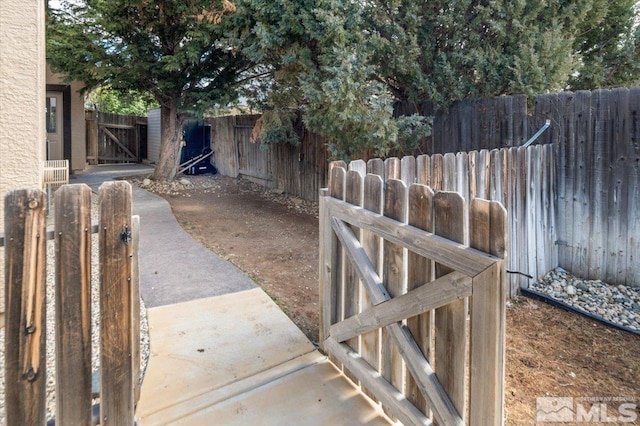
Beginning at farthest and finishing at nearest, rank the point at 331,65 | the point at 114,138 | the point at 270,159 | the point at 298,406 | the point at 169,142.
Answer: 1. the point at 114,138
2. the point at 169,142
3. the point at 270,159
4. the point at 331,65
5. the point at 298,406

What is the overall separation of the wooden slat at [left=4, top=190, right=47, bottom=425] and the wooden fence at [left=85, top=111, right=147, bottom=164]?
59.1 feet

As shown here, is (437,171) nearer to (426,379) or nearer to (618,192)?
(426,379)

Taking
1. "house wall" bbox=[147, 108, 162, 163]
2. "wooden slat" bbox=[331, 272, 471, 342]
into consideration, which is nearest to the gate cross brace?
"wooden slat" bbox=[331, 272, 471, 342]

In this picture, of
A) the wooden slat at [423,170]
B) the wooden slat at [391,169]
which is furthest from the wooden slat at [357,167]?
the wooden slat at [423,170]

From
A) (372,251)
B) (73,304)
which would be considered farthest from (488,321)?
(73,304)

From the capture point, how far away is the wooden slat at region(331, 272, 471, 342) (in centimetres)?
184

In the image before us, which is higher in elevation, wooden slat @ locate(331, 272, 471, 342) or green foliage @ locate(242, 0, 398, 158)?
green foliage @ locate(242, 0, 398, 158)

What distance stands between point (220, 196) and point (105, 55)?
421 centimetres

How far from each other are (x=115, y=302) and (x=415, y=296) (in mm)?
1397

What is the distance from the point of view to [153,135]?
18.9m

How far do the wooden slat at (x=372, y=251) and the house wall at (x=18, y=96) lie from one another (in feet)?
8.96

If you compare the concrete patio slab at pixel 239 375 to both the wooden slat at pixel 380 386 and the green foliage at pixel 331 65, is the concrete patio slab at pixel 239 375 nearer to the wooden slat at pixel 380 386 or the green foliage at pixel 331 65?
the wooden slat at pixel 380 386

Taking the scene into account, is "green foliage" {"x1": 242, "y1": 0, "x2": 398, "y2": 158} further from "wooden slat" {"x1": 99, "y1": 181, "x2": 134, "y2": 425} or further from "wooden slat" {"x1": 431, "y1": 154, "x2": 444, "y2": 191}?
"wooden slat" {"x1": 99, "y1": 181, "x2": 134, "y2": 425}

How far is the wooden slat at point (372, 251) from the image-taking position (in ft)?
8.19
